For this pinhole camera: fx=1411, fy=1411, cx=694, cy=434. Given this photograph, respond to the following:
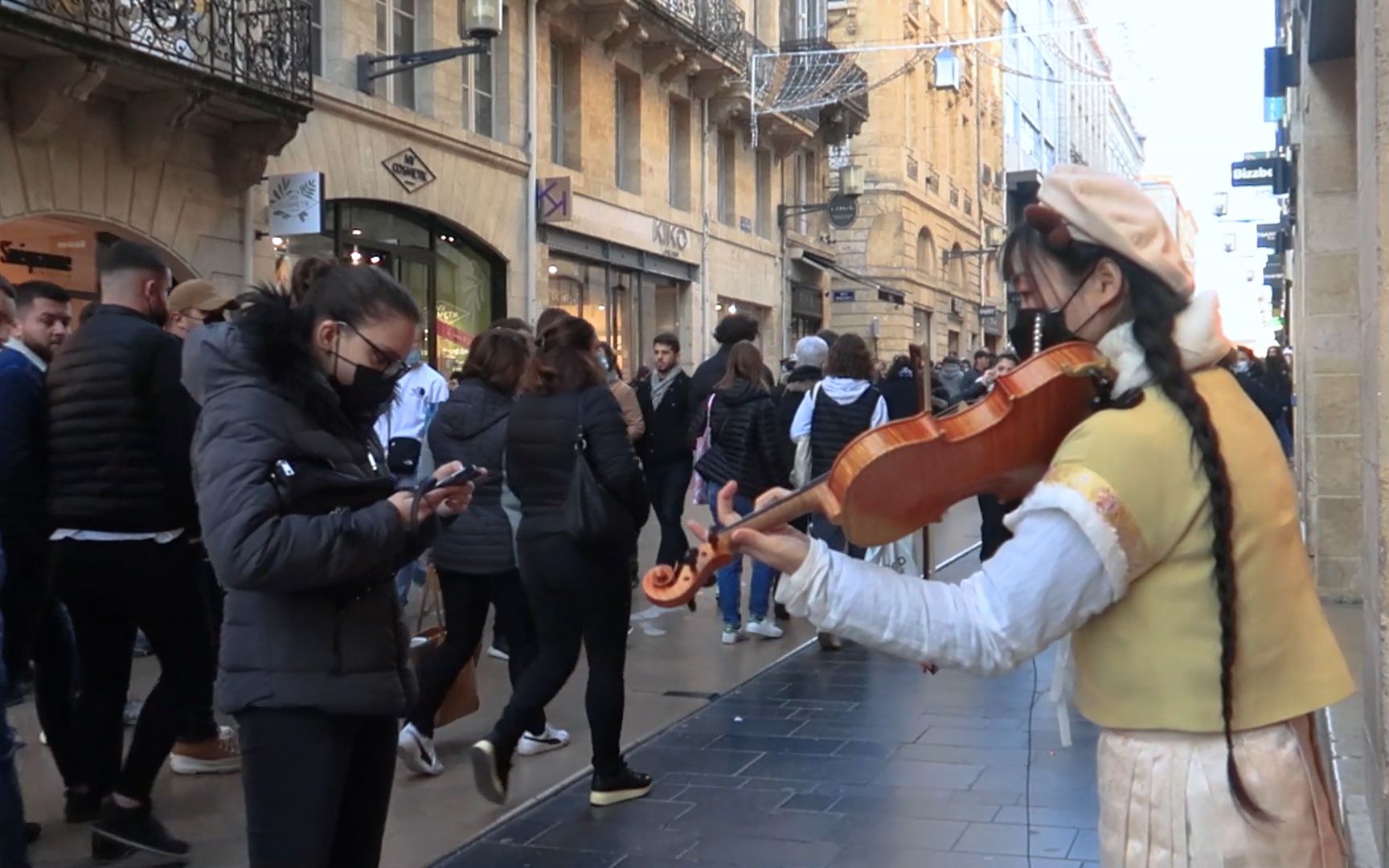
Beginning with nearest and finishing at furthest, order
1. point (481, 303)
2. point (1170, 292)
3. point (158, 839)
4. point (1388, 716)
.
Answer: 1. point (1170, 292)
2. point (1388, 716)
3. point (158, 839)
4. point (481, 303)

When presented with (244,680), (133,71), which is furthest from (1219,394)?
(133,71)

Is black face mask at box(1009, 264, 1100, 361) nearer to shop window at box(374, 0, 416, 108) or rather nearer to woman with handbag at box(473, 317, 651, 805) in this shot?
woman with handbag at box(473, 317, 651, 805)

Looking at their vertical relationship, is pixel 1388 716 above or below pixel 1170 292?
below

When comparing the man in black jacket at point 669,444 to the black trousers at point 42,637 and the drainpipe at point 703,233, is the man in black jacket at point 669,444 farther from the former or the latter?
the drainpipe at point 703,233

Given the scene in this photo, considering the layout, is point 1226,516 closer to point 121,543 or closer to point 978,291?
point 121,543

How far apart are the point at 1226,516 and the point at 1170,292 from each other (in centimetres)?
36

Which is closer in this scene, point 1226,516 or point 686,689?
point 1226,516

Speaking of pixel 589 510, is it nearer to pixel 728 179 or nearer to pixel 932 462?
pixel 932 462

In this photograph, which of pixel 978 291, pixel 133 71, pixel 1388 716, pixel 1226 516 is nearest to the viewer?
pixel 1226 516

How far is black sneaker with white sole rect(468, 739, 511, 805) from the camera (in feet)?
17.8

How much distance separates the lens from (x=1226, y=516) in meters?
2.01

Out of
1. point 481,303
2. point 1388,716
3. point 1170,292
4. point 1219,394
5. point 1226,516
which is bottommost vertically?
point 1388,716

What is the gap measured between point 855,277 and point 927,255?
7.11 metres

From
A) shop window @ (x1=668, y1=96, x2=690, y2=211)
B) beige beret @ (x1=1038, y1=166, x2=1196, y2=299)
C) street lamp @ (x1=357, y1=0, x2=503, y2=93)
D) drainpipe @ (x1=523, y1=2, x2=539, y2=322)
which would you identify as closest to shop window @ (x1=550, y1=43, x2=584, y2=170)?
drainpipe @ (x1=523, y1=2, x2=539, y2=322)
